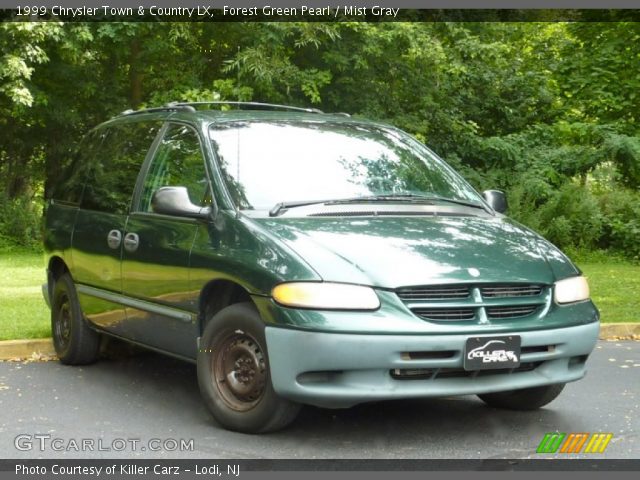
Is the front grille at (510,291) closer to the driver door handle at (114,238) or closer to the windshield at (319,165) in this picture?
the windshield at (319,165)

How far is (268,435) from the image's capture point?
5.89m

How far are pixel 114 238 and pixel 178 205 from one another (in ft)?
3.79

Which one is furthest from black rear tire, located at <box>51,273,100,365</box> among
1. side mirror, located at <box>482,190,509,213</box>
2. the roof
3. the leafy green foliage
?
the leafy green foliage

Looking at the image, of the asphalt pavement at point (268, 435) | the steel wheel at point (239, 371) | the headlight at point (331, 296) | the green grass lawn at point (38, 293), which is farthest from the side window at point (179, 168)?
the green grass lawn at point (38, 293)

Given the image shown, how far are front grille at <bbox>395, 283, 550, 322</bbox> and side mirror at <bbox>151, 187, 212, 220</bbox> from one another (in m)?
1.42

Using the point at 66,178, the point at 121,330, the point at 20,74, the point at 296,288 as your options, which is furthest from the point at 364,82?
the point at 296,288

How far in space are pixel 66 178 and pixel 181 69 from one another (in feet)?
43.5

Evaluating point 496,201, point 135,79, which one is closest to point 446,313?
point 496,201

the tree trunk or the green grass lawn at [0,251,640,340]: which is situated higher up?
the tree trunk

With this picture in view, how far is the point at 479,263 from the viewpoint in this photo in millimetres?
5773

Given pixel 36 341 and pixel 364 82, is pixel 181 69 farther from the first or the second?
pixel 36 341

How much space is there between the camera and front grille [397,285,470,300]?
5500 mm

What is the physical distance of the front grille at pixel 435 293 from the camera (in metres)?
5.50

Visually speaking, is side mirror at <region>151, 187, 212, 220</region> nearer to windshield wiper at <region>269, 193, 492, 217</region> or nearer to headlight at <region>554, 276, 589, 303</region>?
windshield wiper at <region>269, 193, 492, 217</region>
